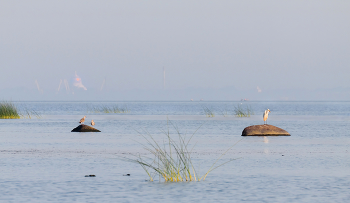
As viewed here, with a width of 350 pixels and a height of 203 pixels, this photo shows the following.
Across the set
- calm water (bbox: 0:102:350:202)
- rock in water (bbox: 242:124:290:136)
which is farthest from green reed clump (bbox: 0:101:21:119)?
calm water (bbox: 0:102:350:202)

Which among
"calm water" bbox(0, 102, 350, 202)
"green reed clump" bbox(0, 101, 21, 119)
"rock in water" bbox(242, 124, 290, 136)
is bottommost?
"calm water" bbox(0, 102, 350, 202)

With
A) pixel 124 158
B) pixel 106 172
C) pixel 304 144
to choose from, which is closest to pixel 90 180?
pixel 106 172

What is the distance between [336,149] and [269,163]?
7.49 meters

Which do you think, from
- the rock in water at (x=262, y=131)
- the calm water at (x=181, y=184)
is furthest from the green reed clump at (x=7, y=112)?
the calm water at (x=181, y=184)

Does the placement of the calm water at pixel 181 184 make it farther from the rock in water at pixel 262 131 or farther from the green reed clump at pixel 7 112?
the green reed clump at pixel 7 112

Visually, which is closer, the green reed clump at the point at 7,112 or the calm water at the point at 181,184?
the calm water at the point at 181,184

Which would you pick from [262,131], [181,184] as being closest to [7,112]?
[262,131]

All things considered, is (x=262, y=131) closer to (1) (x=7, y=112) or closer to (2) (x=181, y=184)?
(2) (x=181, y=184)

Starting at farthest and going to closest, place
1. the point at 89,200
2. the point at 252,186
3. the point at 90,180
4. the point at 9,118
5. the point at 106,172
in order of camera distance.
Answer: the point at 9,118
the point at 106,172
the point at 90,180
the point at 252,186
the point at 89,200

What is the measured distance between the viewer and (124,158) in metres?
23.9

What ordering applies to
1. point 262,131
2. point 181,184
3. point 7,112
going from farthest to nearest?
point 7,112
point 262,131
point 181,184

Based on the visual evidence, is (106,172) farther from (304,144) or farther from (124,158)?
(304,144)

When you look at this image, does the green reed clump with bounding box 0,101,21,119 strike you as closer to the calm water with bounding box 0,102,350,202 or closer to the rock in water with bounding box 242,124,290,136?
the rock in water with bounding box 242,124,290,136

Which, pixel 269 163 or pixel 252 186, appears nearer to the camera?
pixel 252 186
